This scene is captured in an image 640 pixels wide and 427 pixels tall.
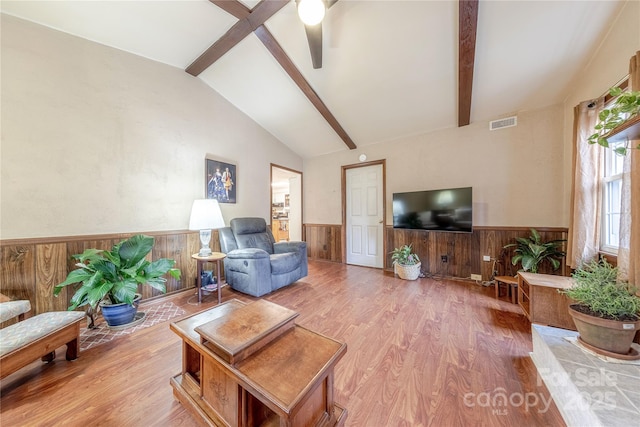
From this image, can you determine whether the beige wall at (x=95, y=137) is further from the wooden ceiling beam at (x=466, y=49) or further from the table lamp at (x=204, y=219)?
the wooden ceiling beam at (x=466, y=49)

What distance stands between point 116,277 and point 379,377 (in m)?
2.22

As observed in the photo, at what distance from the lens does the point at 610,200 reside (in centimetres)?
199

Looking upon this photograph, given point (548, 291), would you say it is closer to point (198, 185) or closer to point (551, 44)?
point (551, 44)

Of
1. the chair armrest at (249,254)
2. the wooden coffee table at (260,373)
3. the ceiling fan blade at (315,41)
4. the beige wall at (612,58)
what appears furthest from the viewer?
the chair armrest at (249,254)

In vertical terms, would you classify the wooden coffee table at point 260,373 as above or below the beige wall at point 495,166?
below

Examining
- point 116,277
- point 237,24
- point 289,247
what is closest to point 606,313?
point 289,247

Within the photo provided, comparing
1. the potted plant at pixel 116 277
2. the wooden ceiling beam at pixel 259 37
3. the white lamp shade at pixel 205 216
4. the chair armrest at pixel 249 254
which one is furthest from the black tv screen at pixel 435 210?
the potted plant at pixel 116 277

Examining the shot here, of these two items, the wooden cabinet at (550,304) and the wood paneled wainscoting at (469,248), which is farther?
the wood paneled wainscoting at (469,248)

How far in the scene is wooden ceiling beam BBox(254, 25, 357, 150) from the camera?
2.23 m

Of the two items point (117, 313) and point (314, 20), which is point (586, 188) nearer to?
point (314, 20)

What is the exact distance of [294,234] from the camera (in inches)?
201

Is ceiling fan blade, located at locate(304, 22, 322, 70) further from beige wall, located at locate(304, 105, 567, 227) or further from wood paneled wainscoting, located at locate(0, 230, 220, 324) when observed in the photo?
wood paneled wainscoting, located at locate(0, 230, 220, 324)

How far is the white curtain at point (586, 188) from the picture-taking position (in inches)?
79.0

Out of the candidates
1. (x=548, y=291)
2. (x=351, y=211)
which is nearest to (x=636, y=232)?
(x=548, y=291)
